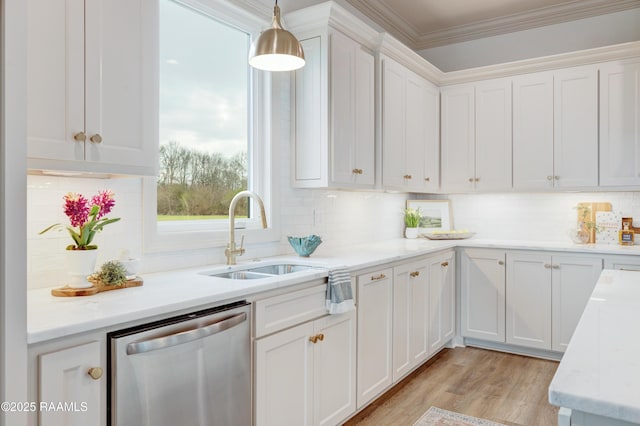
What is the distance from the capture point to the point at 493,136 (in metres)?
4.43

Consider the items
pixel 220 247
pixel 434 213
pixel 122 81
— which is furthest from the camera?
pixel 434 213

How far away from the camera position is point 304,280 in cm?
226

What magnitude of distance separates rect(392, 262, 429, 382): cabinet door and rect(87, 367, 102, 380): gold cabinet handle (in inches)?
80.5

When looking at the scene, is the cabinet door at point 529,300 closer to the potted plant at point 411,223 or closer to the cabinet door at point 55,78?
the potted plant at point 411,223

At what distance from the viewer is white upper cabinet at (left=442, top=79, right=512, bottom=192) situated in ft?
14.4

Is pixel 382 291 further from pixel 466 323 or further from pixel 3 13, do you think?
pixel 3 13

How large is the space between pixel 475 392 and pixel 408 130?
2122 mm

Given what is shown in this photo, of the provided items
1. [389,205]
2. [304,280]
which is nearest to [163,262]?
[304,280]

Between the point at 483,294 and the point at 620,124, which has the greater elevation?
the point at 620,124

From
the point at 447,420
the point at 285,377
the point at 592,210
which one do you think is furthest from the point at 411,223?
the point at 285,377

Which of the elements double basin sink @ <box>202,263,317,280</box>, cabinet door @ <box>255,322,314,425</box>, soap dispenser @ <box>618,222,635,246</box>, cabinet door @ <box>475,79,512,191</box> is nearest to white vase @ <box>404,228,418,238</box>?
cabinet door @ <box>475,79,512,191</box>

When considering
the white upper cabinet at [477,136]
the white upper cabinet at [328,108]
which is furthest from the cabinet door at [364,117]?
the white upper cabinet at [477,136]

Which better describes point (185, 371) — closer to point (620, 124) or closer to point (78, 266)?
point (78, 266)

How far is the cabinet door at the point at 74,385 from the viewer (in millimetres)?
1300
